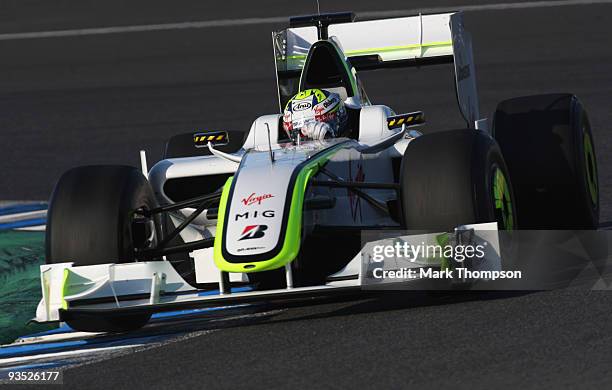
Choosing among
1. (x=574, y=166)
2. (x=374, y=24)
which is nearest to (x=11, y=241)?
(x=374, y=24)

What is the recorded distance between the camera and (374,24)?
10.6 meters

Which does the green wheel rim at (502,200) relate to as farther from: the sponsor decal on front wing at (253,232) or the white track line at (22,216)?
the white track line at (22,216)

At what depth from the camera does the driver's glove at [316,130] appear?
8703mm

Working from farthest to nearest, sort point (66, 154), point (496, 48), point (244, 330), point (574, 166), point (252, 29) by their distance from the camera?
1. point (252, 29)
2. point (496, 48)
3. point (66, 154)
4. point (574, 166)
5. point (244, 330)

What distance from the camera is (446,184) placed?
733cm

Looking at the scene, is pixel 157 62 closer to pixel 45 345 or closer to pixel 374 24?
pixel 374 24

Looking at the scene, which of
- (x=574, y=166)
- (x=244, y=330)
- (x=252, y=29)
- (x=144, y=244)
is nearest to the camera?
(x=244, y=330)

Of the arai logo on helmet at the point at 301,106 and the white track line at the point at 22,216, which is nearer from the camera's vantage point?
the arai logo on helmet at the point at 301,106

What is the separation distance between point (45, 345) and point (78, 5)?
17071mm

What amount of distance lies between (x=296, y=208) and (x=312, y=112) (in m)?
1.67

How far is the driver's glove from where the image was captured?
8703 mm

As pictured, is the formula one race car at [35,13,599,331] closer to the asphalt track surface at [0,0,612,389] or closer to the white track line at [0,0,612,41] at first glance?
the asphalt track surface at [0,0,612,389]

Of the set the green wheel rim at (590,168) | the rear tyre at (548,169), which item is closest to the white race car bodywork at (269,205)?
the rear tyre at (548,169)

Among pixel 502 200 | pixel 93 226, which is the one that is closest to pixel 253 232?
pixel 93 226
